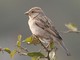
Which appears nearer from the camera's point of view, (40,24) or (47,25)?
(47,25)

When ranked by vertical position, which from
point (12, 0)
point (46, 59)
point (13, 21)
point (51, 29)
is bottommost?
point (46, 59)

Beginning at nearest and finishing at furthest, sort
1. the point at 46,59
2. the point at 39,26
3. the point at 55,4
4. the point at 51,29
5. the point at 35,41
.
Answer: the point at 46,59 → the point at 35,41 → the point at 51,29 → the point at 39,26 → the point at 55,4

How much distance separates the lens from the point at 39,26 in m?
5.35

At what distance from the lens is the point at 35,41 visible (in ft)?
11.1

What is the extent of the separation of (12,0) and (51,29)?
28.1 m

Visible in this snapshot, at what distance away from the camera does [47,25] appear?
5121mm

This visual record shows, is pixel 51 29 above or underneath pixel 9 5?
underneath

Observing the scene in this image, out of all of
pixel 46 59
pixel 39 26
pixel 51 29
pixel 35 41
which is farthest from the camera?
pixel 39 26

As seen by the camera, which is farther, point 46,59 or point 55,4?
point 55,4

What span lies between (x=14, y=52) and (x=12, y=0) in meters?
29.8

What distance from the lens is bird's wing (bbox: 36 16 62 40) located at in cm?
495

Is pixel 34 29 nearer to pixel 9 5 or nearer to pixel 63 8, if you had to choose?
pixel 63 8

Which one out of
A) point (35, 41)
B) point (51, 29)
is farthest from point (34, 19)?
point (35, 41)

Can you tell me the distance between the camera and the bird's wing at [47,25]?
16.3 ft
